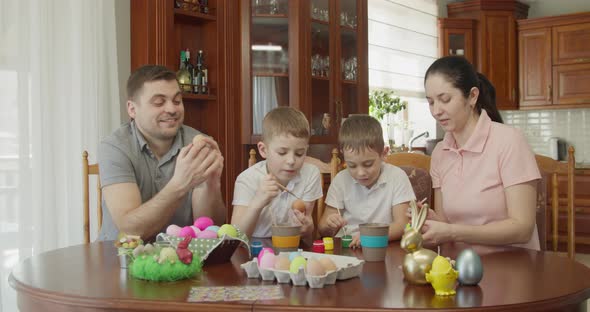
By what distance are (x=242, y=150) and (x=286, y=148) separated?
2.02 metres

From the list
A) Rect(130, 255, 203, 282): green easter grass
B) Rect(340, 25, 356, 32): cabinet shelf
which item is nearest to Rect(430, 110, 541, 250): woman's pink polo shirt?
Rect(130, 255, 203, 282): green easter grass

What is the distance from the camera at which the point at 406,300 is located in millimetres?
1177

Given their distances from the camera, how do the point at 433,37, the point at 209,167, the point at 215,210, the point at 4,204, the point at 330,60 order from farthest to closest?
the point at 433,37
the point at 330,60
the point at 4,204
the point at 215,210
the point at 209,167

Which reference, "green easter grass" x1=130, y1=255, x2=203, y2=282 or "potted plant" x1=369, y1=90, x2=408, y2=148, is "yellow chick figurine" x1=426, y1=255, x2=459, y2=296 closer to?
"green easter grass" x1=130, y1=255, x2=203, y2=282

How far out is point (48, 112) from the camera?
302cm

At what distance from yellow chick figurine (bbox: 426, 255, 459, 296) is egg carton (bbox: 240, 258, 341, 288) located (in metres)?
0.20

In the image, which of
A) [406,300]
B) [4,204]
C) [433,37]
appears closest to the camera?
[406,300]

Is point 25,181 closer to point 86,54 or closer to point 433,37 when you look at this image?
point 86,54

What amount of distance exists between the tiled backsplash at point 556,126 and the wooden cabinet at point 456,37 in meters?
0.94

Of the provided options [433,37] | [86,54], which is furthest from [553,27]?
[86,54]

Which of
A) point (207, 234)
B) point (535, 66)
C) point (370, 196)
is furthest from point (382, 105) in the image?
point (207, 234)

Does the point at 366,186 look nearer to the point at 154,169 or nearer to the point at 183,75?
the point at 154,169

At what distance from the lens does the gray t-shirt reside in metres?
2.09

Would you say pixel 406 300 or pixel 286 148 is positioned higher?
pixel 286 148
